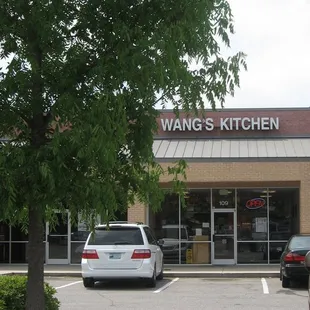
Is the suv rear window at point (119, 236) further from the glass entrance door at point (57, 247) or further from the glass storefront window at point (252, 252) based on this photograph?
the glass storefront window at point (252, 252)

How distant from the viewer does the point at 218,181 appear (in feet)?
77.0

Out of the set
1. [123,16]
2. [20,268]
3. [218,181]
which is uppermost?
[123,16]

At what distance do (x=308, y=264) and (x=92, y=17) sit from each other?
3.99m

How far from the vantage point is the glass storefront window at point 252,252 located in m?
24.6

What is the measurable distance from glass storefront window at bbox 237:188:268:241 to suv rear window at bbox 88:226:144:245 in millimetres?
8912

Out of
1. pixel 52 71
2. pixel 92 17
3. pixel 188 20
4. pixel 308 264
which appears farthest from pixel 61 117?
pixel 308 264

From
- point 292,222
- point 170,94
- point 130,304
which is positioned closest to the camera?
point 170,94

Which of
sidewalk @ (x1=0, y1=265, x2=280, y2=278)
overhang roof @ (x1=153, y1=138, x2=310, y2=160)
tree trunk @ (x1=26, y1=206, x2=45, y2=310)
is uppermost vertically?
overhang roof @ (x1=153, y1=138, x2=310, y2=160)

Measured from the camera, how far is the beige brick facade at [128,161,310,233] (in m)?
23.0

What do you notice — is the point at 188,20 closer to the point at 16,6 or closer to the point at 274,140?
the point at 16,6

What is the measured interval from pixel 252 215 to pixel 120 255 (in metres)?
9.70

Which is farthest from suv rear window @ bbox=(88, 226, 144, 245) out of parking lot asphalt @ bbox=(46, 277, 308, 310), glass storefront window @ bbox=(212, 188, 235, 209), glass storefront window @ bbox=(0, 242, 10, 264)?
glass storefront window @ bbox=(0, 242, 10, 264)

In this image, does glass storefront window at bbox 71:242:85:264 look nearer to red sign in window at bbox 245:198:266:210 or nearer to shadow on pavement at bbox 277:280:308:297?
red sign in window at bbox 245:198:266:210

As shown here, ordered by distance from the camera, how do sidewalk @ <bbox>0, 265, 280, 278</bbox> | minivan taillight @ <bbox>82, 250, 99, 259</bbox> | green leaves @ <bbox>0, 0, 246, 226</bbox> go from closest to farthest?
green leaves @ <bbox>0, 0, 246, 226</bbox> → minivan taillight @ <bbox>82, 250, 99, 259</bbox> → sidewalk @ <bbox>0, 265, 280, 278</bbox>
